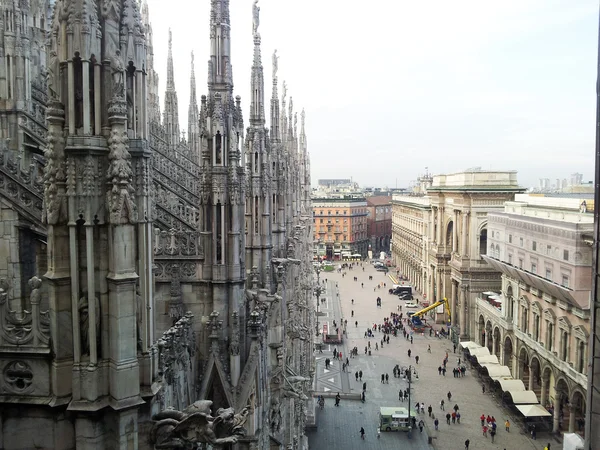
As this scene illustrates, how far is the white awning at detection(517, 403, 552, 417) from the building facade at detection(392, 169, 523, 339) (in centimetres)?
1916

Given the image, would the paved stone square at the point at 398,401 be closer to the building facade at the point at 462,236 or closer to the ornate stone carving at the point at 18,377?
the building facade at the point at 462,236

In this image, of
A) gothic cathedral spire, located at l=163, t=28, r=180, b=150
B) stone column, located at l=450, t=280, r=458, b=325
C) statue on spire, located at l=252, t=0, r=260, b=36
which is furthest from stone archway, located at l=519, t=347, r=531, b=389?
gothic cathedral spire, located at l=163, t=28, r=180, b=150

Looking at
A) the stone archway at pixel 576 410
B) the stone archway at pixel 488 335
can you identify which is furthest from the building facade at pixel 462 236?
the stone archway at pixel 576 410

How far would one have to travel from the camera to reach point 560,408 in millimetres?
32188

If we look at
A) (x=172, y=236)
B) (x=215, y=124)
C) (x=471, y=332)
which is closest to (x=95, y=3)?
(x=215, y=124)

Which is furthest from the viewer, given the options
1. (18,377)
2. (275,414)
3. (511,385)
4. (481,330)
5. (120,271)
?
(481,330)

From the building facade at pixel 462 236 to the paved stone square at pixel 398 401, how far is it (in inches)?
186

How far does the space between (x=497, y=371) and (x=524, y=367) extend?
209cm

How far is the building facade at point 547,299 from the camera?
2984 centimetres

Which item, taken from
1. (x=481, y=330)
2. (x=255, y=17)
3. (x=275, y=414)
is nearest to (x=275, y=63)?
(x=255, y=17)

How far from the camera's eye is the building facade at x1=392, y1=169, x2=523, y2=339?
53.6 meters

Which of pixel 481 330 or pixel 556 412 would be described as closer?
pixel 556 412

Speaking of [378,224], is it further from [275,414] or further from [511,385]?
[275,414]

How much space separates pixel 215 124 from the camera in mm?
13836
